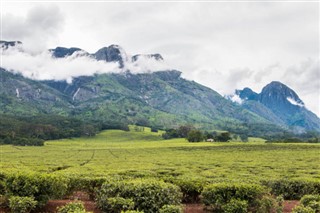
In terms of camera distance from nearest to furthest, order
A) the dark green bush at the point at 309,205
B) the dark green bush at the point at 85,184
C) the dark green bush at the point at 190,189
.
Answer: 1. the dark green bush at the point at 309,205
2. the dark green bush at the point at 190,189
3. the dark green bush at the point at 85,184

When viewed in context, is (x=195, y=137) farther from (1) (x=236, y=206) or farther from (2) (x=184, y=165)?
(1) (x=236, y=206)

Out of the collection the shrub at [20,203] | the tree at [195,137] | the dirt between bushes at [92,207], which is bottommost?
the dirt between bushes at [92,207]

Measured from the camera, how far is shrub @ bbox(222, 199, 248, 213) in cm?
1581

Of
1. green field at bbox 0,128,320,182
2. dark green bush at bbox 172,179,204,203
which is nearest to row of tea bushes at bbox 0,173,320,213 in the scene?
dark green bush at bbox 172,179,204,203

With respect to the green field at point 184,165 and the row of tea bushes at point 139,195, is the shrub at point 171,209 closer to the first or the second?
the row of tea bushes at point 139,195

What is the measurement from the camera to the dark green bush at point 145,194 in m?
15.8

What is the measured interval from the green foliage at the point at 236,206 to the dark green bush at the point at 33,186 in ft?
29.8

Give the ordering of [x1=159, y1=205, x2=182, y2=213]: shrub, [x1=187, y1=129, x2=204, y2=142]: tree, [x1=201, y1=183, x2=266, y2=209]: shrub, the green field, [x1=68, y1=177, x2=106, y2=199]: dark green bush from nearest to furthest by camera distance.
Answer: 1. [x1=159, y1=205, x2=182, y2=213]: shrub
2. [x1=201, y1=183, x2=266, y2=209]: shrub
3. [x1=68, y1=177, x2=106, y2=199]: dark green bush
4. the green field
5. [x1=187, y1=129, x2=204, y2=142]: tree

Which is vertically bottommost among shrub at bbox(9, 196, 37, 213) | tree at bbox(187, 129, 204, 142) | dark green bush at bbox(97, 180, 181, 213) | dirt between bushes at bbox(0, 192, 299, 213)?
dirt between bushes at bbox(0, 192, 299, 213)

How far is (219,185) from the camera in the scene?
56.3ft

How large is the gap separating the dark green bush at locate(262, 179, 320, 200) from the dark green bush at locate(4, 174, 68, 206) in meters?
14.8

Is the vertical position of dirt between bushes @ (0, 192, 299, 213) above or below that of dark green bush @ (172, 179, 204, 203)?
below

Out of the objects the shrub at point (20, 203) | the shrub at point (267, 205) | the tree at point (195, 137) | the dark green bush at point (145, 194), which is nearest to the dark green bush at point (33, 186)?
the shrub at point (20, 203)

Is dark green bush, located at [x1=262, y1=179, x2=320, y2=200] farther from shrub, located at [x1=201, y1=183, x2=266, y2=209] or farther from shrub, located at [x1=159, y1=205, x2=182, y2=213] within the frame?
shrub, located at [x1=159, y1=205, x2=182, y2=213]
